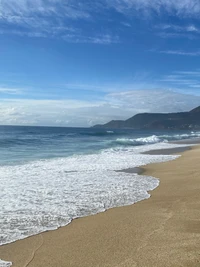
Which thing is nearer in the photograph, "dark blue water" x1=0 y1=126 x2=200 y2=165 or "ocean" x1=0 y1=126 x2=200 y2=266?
"ocean" x1=0 y1=126 x2=200 y2=266

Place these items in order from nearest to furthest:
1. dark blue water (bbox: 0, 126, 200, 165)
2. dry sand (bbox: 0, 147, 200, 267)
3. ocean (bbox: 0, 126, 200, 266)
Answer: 1. dry sand (bbox: 0, 147, 200, 267)
2. ocean (bbox: 0, 126, 200, 266)
3. dark blue water (bbox: 0, 126, 200, 165)

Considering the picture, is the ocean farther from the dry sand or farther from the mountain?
the mountain

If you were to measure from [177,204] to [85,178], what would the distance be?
453 centimetres

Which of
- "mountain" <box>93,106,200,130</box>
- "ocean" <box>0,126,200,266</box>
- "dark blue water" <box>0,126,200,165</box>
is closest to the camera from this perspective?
"ocean" <box>0,126,200,266</box>

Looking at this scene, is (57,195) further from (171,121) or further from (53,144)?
(171,121)

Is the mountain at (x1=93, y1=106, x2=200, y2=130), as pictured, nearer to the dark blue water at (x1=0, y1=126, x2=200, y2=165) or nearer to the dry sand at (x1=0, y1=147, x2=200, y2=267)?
the dark blue water at (x1=0, y1=126, x2=200, y2=165)

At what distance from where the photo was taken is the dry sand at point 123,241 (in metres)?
3.93

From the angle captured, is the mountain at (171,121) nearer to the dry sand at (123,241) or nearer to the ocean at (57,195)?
the ocean at (57,195)

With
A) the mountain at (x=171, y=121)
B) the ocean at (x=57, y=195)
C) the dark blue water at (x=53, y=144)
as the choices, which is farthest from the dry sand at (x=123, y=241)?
the mountain at (x=171, y=121)

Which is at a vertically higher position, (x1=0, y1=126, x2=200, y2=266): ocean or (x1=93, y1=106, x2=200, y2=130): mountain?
(x1=93, y1=106, x2=200, y2=130): mountain

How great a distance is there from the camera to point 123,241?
459 cm

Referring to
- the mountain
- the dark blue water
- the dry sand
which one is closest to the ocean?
the dry sand

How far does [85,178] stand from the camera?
1050 centimetres

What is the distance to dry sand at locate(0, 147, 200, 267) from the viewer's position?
393 cm
